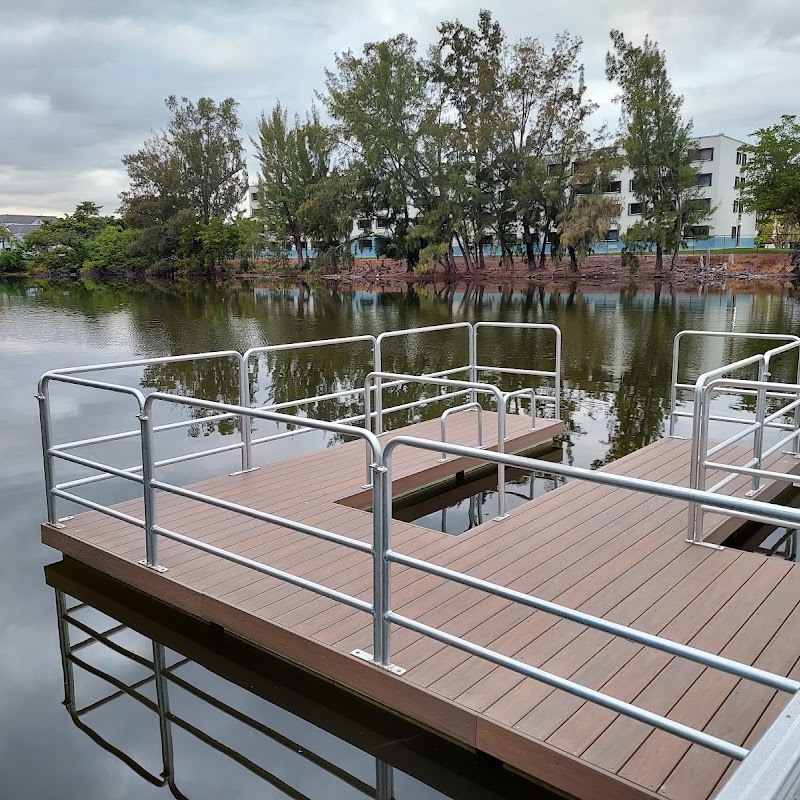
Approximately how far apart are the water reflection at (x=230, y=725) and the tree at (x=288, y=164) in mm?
46636

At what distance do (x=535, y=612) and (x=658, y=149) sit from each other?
1682 inches

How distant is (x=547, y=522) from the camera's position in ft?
17.6

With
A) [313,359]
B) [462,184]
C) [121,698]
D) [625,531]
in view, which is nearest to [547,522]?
[625,531]

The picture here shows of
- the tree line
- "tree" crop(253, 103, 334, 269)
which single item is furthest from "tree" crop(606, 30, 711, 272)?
"tree" crop(253, 103, 334, 269)

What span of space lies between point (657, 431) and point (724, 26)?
24.7 metres

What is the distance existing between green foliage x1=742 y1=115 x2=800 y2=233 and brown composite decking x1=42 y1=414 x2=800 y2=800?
139 feet

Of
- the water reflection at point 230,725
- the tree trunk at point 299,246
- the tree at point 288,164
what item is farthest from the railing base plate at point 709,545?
the tree trunk at point 299,246

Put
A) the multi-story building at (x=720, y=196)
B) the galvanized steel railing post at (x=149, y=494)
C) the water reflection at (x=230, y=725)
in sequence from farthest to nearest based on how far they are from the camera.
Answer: the multi-story building at (x=720, y=196) → the galvanized steel railing post at (x=149, y=494) → the water reflection at (x=230, y=725)

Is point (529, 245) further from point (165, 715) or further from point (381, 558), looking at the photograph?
point (381, 558)

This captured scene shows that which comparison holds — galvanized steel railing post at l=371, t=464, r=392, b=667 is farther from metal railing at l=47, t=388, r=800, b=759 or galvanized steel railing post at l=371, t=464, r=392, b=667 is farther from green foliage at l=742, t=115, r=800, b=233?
green foliage at l=742, t=115, r=800, b=233

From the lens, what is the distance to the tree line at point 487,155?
42.4 meters

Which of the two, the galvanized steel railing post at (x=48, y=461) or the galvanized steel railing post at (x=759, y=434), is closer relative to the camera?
the galvanized steel railing post at (x=48, y=461)

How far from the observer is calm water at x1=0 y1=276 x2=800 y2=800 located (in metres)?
3.63

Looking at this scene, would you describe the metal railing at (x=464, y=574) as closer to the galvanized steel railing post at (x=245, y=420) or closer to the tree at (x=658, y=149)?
the galvanized steel railing post at (x=245, y=420)
